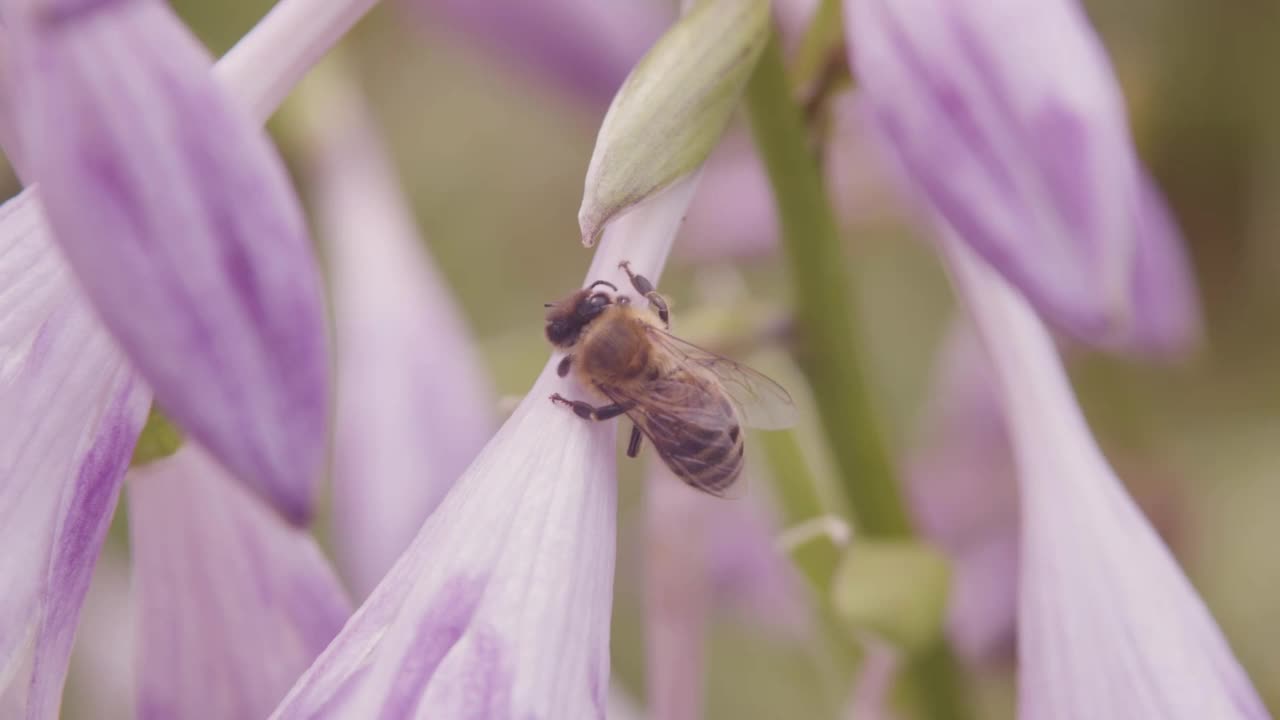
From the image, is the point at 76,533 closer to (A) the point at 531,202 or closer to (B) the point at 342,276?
(B) the point at 342,276

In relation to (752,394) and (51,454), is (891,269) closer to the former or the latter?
(752,394)

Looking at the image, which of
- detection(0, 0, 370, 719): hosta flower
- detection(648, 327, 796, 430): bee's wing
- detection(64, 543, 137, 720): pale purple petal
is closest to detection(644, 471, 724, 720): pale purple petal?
detection(648, 327, 796, 430): bee's wing

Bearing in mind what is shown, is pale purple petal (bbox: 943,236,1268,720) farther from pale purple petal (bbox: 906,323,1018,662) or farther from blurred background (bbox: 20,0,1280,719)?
pale purple petal (bbox: 906,323,1018,662)

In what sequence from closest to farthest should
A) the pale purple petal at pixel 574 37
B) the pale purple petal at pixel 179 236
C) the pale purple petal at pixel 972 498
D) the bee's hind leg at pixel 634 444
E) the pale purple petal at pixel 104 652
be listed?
the pale purple petal at pixel 179 236
the bee's hind leg at pixel 634 444
the pale purple petal at pixel 574 37
the pale purple petal at pixel 972 498
the pale purple petal at pixel 104 652

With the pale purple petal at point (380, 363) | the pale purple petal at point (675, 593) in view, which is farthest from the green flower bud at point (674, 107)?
the pale purple petal at point (380, 363)

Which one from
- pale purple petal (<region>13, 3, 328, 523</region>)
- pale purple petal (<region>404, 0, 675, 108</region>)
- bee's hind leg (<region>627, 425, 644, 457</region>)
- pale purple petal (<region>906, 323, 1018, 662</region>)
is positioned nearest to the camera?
pale purple petal (<region>13, 3, 328, 523</region>)

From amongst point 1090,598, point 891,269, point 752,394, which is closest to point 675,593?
point 752,394

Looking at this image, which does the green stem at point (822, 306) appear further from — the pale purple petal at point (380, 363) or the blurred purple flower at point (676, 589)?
the pale purple petal at point (380, 363)
